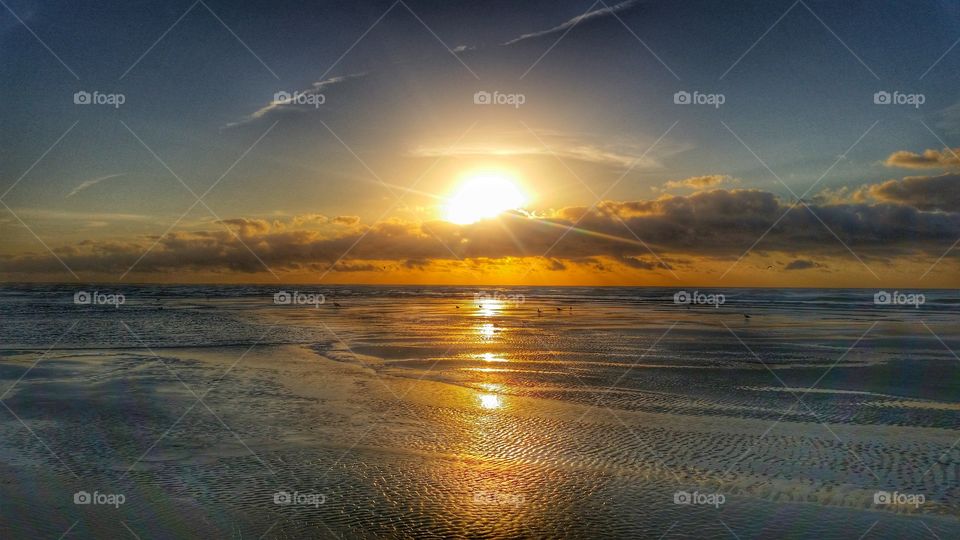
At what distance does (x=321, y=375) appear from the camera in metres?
22.0

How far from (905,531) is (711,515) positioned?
8.75 ft

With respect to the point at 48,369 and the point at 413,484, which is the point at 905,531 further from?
the point at 48,369

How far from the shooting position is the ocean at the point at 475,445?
9500 mm

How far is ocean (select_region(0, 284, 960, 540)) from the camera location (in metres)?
9.50

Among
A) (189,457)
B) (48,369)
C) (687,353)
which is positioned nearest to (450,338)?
(687,353)

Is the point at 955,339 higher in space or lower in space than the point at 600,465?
higher

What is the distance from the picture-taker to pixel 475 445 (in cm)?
1327

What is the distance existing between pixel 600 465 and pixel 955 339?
33.7 m

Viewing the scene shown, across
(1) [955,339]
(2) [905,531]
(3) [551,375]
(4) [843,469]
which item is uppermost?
(1) [955,339]

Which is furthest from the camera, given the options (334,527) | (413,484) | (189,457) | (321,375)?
(321,375)

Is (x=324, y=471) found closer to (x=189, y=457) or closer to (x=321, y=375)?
(x=189, y=457)

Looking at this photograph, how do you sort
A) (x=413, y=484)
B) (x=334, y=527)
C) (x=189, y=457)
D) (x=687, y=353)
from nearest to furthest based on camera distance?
1. (x=334, y=527)
2. (x=413, y=484)
3. (x=189, y=457)
4. (x=687, y=353)

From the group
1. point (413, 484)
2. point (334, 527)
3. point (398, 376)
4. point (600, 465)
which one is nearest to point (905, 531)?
point (600, 465)

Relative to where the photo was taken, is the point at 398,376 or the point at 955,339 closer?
the point at 398,376
